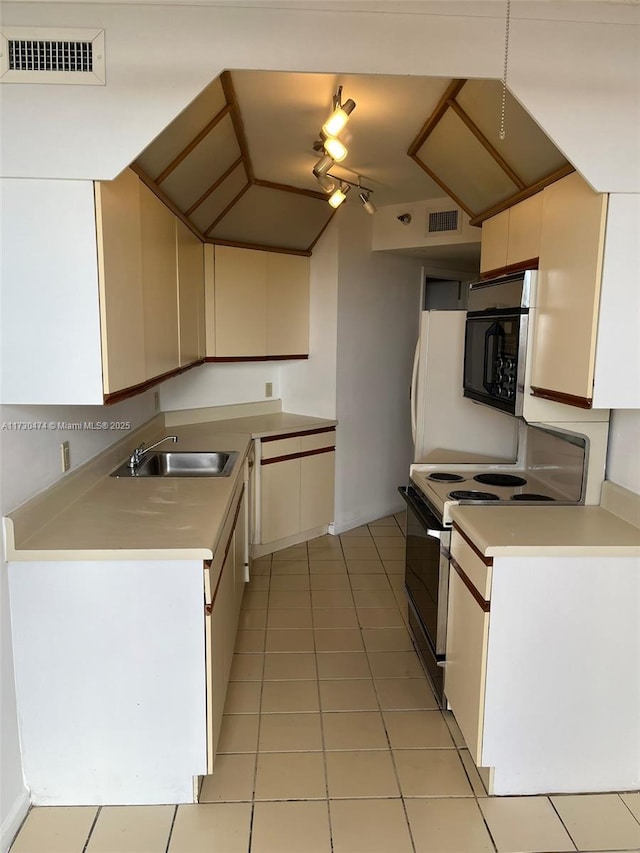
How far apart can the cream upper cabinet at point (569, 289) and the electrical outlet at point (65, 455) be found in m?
1.83

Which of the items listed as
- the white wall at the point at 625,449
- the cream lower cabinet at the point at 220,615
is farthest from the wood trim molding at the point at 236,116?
the white wall at the point at 625,449

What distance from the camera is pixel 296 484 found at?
4266 mm

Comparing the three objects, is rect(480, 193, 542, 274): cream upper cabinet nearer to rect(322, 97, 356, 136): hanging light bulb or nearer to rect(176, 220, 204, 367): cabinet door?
rect(322, 97, 356, 136): hanging light bulb

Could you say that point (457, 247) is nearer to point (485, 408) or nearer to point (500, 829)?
point (485, 408)

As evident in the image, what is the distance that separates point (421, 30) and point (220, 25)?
56 cm

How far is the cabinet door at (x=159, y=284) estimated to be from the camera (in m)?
2.36

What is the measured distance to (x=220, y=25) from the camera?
1.66 meters

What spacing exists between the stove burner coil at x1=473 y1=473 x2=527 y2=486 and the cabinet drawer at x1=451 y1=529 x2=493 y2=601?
0.57 meters

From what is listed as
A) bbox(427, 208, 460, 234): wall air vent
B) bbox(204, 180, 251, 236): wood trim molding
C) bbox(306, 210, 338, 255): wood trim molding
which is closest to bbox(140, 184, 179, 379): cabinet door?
bbox(204, 180, 251, 236): wood trim molding

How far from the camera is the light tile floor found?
186 cm

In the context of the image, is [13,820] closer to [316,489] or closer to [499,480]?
[499,480]

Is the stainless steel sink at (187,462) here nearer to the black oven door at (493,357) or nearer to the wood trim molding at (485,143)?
the black oven door at (493,357)

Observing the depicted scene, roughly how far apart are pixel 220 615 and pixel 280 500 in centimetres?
194

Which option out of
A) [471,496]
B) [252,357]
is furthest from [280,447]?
[471,496]
